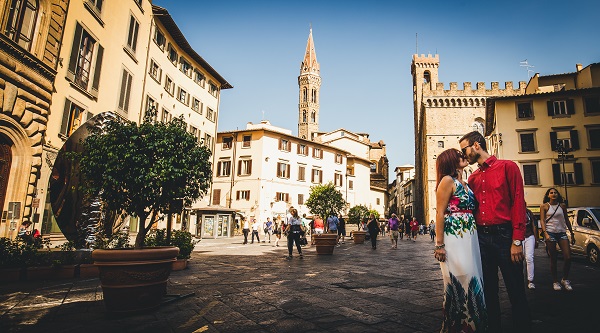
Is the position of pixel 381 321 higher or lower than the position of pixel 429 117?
lower

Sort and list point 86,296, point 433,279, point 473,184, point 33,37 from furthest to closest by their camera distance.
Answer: point 33,37 → point 433,279 → point 86,296 → point 473,184

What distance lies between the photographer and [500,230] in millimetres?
3223

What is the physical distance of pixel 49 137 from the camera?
38.2 ft

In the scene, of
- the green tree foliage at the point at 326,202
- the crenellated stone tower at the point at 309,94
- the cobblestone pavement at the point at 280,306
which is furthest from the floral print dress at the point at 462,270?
A: the crenellated stone tower at the point at 309,94

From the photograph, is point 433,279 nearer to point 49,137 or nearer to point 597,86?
point 49,137

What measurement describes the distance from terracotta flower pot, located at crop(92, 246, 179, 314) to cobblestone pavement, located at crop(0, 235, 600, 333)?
173mm

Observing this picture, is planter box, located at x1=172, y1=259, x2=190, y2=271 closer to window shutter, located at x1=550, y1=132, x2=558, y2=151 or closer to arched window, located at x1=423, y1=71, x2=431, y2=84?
window shutter, located at x1=550, y1=132, x2=558, y2=151

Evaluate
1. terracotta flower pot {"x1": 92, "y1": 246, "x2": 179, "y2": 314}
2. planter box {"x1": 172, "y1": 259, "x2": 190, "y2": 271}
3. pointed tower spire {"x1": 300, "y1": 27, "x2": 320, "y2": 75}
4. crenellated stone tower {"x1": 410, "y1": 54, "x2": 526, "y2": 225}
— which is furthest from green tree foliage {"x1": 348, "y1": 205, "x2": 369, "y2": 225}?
pointed tower spire {"x1": 300, "y1": 27, "x2": 320, "y2": 75}

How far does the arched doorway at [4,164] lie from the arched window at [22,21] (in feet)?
10.5

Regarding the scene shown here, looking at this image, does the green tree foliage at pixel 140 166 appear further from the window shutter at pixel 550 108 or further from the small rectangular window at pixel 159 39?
the window shutter at pixel 550 108

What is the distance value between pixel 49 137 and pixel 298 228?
31.1 feet

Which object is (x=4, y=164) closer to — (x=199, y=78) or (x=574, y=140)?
(x=199, y=78)

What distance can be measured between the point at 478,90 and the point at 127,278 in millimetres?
52230

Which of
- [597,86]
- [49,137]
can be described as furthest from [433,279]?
[597,86]
